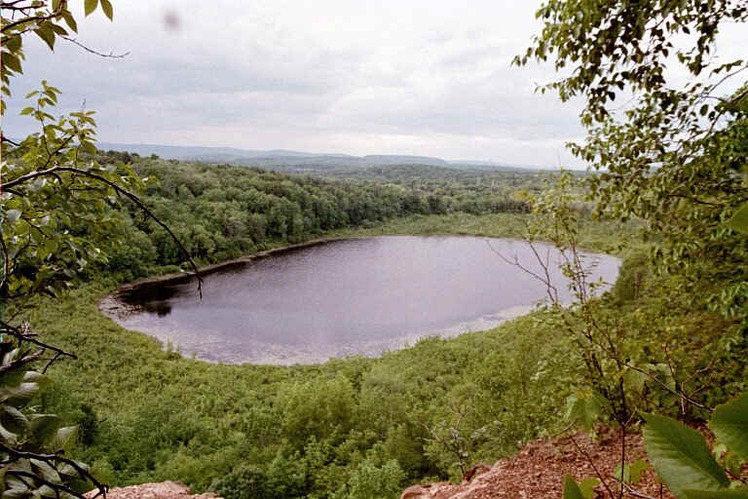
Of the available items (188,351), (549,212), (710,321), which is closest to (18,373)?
(549,212)

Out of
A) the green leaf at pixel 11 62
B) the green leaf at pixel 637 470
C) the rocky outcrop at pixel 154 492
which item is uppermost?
the green leaf at pixel 11 62

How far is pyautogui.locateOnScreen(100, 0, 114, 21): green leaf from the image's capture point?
887 mm

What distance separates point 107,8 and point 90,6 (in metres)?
0.03

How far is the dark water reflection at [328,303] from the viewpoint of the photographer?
22766mm

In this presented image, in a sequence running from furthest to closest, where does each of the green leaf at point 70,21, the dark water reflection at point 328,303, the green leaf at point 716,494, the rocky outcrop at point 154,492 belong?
the dark water reflection at point 328,303 → the rocky outcrop at point 154,492 → the green leaf at point 70,21 → the green leaf at point 716,494

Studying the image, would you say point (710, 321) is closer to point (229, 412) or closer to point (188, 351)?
point (229, 412)

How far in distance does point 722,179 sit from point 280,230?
4534 cm

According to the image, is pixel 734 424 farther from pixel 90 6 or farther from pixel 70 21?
pixel 70 21

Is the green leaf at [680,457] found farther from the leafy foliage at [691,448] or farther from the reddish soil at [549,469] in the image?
the reddish soil at [549,469]

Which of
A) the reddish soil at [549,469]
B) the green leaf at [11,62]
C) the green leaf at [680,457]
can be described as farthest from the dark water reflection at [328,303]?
the green leaf at [680,457]

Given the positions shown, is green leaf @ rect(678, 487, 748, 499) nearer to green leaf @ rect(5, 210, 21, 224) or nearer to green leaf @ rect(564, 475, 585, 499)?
A: green leaf @ rect(564, 475, 585, 499)

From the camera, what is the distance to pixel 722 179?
2.70m

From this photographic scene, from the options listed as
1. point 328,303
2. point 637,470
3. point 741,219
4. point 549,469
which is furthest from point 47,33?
point 328,303

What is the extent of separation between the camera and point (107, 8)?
0.89 m
